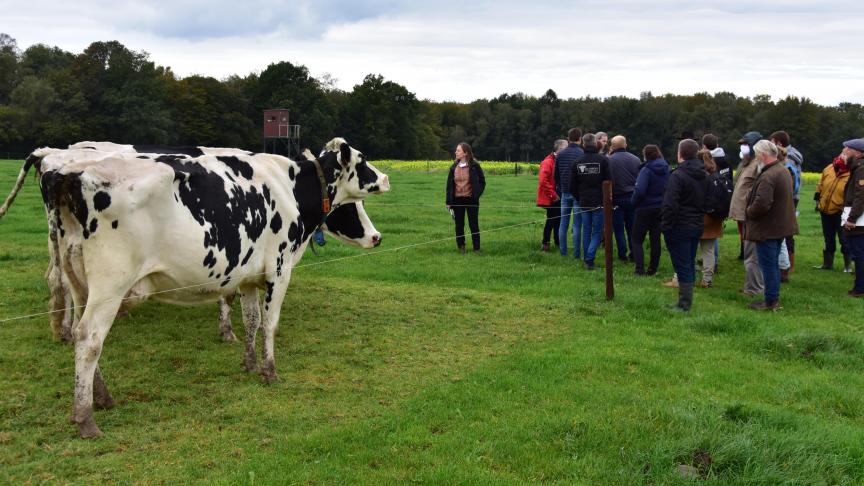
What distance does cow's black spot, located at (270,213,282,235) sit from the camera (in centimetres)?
679

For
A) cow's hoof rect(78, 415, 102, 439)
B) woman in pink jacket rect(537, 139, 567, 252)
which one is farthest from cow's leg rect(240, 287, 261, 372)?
woman in pink jacket rect(537, 139, 567, 252)

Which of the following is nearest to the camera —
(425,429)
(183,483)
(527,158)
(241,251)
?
(183,483)

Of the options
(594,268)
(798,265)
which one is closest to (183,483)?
(594,268)

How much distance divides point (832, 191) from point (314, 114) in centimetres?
7093

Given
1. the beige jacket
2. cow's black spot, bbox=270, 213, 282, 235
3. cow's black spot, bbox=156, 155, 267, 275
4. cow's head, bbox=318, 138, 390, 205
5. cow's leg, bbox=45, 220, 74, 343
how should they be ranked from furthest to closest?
the beige jacket → cow's head, bbox=318, 138, 390, 205 → cow's leg, bbox=45, 220, 74, 343 → cow's black spot, bbox=270, 213, 282, 235 → cow's black spot, bbox=156, 155, 267, 275

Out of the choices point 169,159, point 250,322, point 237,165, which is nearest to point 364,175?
point 237,165

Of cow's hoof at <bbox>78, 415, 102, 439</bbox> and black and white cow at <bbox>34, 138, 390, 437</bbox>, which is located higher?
black and white cow at <bbox>34, 138, 390, 437</bbox>

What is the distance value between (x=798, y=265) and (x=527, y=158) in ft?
262

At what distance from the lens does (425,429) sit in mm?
5512

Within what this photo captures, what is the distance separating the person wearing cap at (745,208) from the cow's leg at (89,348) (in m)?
9.18

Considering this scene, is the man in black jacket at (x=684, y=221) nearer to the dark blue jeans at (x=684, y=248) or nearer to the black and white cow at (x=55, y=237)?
the dark blue jeans at (x=684, y=248)

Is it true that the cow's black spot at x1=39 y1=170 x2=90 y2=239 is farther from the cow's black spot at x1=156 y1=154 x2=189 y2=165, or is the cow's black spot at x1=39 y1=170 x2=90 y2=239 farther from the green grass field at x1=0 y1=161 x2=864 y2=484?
the green grass field at x1=0 y1=161 x2=864 y2=484

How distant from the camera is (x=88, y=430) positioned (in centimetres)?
523

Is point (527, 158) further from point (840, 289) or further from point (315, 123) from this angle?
point (840, 289)
